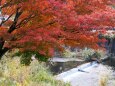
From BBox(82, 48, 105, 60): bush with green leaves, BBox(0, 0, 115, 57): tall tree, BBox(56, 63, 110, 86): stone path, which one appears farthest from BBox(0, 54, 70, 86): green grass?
BBox(82, 48, 105, 60): bush with green leaves

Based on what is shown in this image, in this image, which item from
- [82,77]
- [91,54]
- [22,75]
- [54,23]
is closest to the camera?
[54,23]

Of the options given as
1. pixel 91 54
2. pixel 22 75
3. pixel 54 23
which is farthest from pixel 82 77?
pixel 54 23

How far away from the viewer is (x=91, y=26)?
5.30 m

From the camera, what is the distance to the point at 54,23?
551cm

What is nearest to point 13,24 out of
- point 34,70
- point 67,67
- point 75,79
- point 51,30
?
point 51,30

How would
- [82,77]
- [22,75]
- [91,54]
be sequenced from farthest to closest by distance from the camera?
[91,54], [82,77], [22,75]

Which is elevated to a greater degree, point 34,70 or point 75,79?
point 34,70

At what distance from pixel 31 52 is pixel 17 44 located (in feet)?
2.05

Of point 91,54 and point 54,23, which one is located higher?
point 54,23

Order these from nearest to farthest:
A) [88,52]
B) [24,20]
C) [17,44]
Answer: [17,44]
[24,20]
[88,52]

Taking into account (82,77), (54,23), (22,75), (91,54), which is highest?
(54,23)

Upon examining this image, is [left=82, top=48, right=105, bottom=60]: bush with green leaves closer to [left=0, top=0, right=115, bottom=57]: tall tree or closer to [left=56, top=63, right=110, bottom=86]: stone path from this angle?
[left=56, top=63, right=110, bottom=86]: stone path

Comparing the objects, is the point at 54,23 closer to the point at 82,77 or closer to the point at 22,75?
the point at 22,75

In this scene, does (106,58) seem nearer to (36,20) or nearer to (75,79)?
(75,79)
